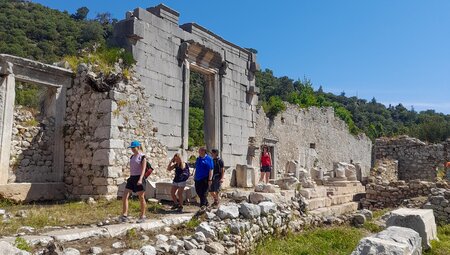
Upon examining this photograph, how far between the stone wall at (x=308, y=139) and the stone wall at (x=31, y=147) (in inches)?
323

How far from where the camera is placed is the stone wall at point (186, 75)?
476 inches

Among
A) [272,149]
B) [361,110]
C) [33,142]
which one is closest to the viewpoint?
[33,142]

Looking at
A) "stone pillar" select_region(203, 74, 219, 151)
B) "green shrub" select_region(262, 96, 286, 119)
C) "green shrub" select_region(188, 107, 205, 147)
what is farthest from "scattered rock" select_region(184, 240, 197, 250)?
"green shrub" select_region(188, 107, 205, 147)

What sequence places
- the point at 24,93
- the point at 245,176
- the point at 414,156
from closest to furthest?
the point at 245,176 < the point at 24,93 < the point at 414,156

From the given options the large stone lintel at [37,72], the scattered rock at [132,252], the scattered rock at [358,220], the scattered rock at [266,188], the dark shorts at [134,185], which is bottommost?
the scattered rock at [358,220]

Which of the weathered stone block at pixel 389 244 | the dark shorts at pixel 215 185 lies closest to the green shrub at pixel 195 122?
the dark shorts at pixel 215 185

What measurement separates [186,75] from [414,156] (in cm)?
1718

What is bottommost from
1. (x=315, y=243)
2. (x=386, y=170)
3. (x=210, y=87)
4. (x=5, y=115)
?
(x=315, y=243)

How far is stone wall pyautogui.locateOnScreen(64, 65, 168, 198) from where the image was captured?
33.9 feet

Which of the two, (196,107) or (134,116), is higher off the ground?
(196,107)

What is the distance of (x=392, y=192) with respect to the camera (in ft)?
47.8

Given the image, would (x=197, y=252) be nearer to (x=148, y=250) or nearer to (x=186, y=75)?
(x=148, y=250)

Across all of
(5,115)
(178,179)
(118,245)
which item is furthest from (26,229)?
(5,115)

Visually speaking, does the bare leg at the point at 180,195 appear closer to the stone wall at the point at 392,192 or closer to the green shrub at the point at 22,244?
the green shrub at the point at 22,244
